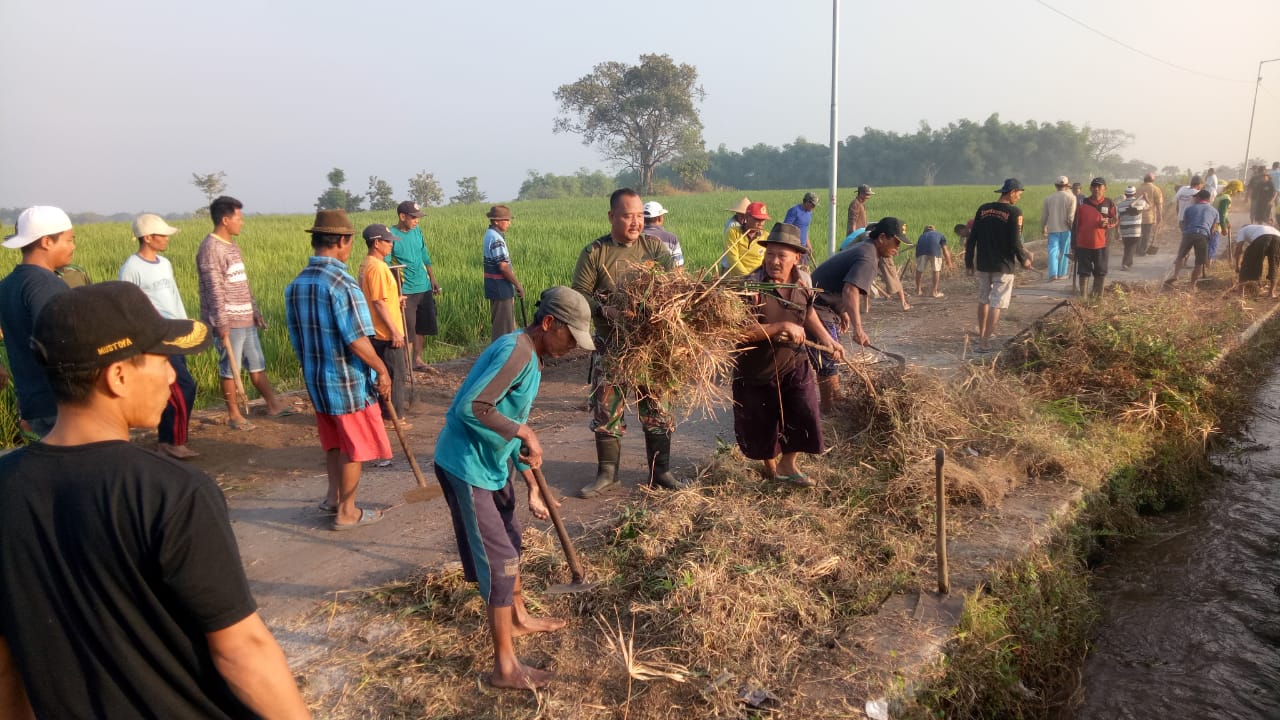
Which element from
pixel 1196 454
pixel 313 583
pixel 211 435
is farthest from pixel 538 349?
pixel 1196 454

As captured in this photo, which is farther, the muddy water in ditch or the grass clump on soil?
the muddy water in ditch

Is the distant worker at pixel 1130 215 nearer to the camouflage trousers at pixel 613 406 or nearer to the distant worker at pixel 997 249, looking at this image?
the distant worker at pixel 997 249

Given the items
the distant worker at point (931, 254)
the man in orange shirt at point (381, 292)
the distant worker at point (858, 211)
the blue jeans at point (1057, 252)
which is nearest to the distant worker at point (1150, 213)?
the blue jeans at point (1057, 252)

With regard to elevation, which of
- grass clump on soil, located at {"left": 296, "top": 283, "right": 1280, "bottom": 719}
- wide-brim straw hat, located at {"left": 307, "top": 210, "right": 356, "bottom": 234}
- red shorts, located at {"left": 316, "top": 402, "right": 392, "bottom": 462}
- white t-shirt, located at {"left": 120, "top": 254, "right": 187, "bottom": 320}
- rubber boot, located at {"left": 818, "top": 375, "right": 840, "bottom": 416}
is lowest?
grass clump on soil, located at {"left": 296, "top": 283, "right": 1280, "bottom": 719}

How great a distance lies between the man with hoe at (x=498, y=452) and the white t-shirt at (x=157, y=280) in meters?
3.38

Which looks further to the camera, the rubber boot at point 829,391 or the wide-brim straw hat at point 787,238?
the rubber boot at point 829,391

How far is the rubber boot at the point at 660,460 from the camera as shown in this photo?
452 cm

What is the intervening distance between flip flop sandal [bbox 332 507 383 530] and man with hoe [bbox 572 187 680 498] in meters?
1.22

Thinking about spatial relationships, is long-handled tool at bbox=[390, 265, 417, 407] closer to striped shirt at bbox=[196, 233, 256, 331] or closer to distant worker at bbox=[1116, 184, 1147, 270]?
striped shirt at bbox=[196, 233, 256, 331]

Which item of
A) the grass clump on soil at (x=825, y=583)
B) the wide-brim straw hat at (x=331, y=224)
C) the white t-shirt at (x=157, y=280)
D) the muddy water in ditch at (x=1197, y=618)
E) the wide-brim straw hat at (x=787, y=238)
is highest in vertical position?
the wide-brim straw hat at (x=331, y=224)

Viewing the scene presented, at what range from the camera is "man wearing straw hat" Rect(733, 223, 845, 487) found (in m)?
4.11

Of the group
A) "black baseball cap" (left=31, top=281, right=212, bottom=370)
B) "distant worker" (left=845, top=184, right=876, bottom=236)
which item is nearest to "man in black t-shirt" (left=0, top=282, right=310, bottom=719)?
"black baseball cap" (left=31, top=281, right=212, bottom=370)

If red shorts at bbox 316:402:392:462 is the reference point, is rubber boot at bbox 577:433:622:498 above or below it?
below

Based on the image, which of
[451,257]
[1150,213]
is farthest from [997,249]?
[451,257]
